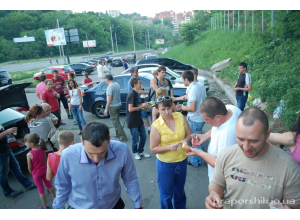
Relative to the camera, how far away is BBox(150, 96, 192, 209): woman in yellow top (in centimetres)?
283

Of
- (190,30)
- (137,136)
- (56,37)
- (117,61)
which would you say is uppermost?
(56,37)

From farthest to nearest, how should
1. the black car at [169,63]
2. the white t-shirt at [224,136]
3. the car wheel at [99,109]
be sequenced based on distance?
the black car at [169,63], the car wheel at [99,109], the white t-shirt at [224,136]

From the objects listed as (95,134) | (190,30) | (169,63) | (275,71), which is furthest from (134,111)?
(190,30)

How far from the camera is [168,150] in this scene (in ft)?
9.11

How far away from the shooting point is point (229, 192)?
1765 mm

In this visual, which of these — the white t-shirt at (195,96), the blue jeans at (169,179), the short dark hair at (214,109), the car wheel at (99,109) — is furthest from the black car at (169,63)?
the short dark hair at (214,109)

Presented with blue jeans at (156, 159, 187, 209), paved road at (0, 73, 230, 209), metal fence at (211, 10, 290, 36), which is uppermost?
metal fence at (211, 10, 290, 36)

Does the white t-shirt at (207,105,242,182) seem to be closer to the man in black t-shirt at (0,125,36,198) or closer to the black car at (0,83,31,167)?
the man in black t-shirt at (0,125,36,198)

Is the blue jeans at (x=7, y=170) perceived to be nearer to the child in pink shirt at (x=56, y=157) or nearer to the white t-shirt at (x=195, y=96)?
the child in pink shirt at (x=56, y=157)

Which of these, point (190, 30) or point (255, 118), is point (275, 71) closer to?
point (255, 118)

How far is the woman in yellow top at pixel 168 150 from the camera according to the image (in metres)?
2.83

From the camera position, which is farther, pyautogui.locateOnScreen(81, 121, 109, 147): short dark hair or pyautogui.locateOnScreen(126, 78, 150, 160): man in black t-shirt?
pyautogui.locateOnScreen(126, 78, 150, 160): man in black t-shirt

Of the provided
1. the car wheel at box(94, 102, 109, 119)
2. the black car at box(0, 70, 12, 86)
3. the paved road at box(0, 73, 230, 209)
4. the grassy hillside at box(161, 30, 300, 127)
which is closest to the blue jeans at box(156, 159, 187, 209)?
the paved road at box(0, 73, 230, 209)

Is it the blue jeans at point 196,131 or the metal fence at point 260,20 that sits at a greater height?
the metal fence at point 260,20
